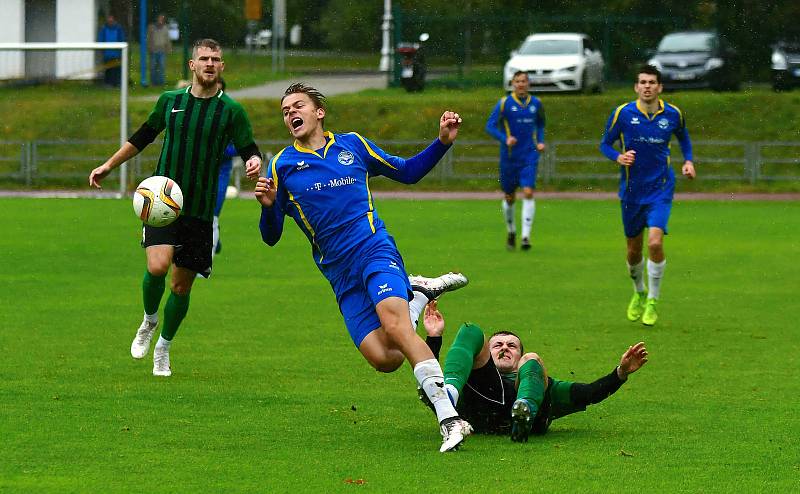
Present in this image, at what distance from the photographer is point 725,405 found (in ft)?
28.4

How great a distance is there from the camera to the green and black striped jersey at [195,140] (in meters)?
9.61

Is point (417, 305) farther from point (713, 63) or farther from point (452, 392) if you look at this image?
point (713, 63)

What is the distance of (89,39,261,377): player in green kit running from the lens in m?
9.55

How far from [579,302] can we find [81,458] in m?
8.00

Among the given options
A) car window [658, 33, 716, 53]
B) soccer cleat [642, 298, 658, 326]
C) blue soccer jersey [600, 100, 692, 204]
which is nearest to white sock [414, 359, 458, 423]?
soccer cleat [642, 298, 658, 326]

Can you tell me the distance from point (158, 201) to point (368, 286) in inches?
89.9

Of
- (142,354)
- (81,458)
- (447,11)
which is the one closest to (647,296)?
(142,354)

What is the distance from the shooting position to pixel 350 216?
7734 mm

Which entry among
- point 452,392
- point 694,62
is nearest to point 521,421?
point 452,392

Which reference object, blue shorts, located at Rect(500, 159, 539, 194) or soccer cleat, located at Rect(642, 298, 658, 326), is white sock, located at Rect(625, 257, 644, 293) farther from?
blue shorts, located at Rect(500, 159, 539, 194)

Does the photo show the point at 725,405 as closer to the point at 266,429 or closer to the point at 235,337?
the point at 266,429

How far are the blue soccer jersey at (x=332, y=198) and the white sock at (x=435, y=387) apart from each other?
791 millimetres

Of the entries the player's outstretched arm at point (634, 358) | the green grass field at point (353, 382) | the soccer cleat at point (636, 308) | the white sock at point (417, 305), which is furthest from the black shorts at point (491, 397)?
the soccer cleat at point (636, 308)

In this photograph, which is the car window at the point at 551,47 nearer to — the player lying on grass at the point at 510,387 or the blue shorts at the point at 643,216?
the blue shorts at the point at 643,216
